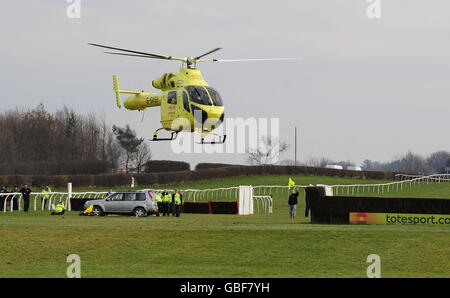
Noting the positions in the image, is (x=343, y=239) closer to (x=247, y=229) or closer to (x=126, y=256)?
(x=247, y=229)

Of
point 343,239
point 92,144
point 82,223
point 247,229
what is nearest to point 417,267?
point 343,239

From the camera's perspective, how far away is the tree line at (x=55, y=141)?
8975 cm

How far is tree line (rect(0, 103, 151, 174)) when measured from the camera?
294ft

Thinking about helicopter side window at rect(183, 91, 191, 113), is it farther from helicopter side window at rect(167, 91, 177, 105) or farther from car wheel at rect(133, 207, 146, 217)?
car wheel at rect(133, 207, 146, 217)

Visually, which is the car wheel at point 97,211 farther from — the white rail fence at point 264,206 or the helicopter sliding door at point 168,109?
the white rail fence at point 264,206

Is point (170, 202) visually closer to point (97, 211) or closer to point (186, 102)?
point (97, 211)

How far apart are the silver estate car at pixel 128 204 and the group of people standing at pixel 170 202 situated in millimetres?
1029

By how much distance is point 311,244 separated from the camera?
23.1m

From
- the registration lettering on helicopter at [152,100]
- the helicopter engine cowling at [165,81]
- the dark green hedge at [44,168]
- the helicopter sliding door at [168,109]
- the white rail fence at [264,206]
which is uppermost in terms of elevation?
the helicopter engine cowling at [165,81]

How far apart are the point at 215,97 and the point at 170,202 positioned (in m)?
5.82

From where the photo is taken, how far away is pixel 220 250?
2262 cm

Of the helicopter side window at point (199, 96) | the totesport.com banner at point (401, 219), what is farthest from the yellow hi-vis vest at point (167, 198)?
the totesport.com banner at point (401, 219)

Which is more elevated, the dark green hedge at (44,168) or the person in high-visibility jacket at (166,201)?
the dark green hedge at (44,168)
